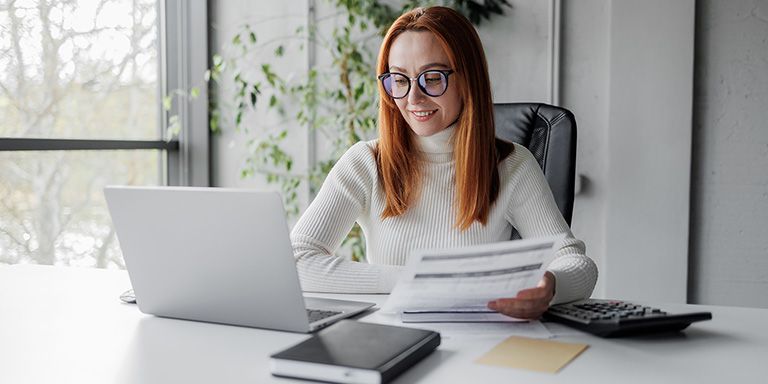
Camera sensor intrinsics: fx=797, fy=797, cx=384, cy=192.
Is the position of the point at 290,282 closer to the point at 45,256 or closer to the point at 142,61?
the point at 45,256

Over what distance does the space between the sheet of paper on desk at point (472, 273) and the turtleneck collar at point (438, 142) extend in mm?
673

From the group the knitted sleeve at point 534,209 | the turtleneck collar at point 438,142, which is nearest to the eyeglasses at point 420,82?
the turtleneck collar at point 438,142

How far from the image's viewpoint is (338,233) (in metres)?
1.76

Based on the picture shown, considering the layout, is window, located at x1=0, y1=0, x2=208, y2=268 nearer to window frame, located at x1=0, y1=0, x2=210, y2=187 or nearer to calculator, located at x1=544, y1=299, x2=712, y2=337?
window frame, located at x1=0, y1=0, x2=210, y2=187

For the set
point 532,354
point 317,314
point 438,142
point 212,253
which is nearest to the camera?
point 532,354

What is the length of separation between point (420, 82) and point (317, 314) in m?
0.64

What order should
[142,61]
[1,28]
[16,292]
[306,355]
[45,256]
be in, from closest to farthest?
[306,355] → [16,292] → [1,28] → [45,256] → [142,61]

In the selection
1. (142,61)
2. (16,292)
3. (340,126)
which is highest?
(142,61)

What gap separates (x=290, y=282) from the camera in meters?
1.14

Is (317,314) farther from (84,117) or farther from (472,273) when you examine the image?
(84,117)

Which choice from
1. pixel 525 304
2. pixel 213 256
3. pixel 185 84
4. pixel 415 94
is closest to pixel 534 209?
pixel 415 94

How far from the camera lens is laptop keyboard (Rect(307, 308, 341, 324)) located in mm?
1260

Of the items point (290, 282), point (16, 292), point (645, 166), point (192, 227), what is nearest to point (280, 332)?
point (290, 282)

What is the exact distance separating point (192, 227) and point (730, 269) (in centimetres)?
242
